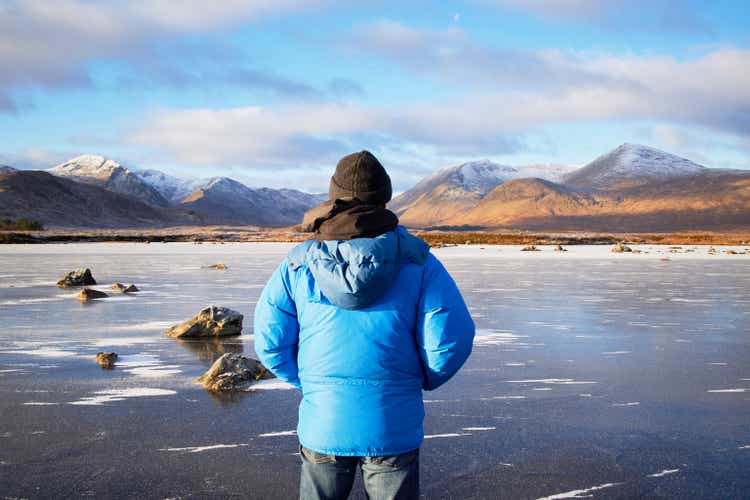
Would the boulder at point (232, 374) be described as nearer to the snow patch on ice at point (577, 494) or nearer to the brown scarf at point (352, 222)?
the snow patch on ice at point (577, 494)

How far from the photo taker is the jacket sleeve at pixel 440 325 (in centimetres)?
268

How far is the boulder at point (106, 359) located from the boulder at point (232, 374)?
51.6 inches

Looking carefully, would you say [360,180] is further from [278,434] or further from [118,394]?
[118,394]

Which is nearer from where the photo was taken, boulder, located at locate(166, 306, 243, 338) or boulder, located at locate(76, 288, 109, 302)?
boulder, located at locate(166, 306, 243, 338)

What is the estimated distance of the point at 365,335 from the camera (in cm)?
266

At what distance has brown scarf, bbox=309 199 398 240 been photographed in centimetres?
261

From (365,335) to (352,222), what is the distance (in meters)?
0.44

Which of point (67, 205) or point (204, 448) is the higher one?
point (67, 205)

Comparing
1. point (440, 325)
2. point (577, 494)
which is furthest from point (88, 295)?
point (440, 325)

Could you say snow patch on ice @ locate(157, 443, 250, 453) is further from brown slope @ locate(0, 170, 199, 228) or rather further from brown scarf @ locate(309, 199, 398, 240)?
brown slope @ locate(0, 170, 199, 228)

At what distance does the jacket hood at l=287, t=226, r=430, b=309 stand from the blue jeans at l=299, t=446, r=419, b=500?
63 cm

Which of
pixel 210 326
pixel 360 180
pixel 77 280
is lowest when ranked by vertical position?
pixel 210 326

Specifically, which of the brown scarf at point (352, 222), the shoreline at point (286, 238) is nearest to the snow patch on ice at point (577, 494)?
the brown scarf at point (352, 222)

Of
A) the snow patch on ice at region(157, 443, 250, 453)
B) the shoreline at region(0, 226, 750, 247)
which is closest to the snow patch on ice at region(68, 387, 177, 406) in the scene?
the snow patch on ice at region(157, 443, 250, 453)
